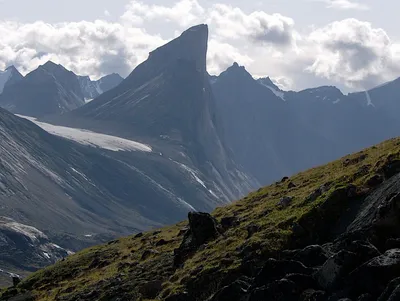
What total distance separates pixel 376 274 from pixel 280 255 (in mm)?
7789

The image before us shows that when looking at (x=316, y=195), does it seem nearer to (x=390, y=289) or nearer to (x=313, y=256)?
(x=313, y=256)

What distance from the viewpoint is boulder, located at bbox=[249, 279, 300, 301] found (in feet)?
87.7

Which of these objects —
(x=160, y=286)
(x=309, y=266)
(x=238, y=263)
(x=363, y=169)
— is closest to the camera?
(x=309, y=266)

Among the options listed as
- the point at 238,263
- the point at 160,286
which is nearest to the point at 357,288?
the point at 238,263

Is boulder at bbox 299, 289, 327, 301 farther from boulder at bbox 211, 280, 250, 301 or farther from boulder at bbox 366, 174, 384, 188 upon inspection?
boulder at bbox 366, 174, 384, 188

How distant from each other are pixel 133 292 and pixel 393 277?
Result: 64.3 feet

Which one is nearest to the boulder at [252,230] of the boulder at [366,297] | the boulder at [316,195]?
the boulder at [316,195]

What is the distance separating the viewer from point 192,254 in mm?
43156

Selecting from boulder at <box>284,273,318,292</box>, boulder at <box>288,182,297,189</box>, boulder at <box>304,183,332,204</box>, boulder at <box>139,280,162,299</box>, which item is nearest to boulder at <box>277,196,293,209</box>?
boulder at <box>304,183,332,204</box>

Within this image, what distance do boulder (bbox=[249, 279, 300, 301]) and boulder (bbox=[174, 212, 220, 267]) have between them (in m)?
Result: 16.2

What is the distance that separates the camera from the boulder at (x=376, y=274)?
81.7 feet

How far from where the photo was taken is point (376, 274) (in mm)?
25141

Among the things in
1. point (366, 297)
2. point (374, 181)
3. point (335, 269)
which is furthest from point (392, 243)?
point (374, 181)

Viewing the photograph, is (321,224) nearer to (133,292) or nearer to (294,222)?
(294,222)
